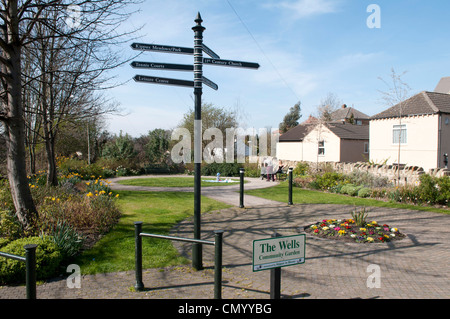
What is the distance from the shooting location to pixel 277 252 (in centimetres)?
364

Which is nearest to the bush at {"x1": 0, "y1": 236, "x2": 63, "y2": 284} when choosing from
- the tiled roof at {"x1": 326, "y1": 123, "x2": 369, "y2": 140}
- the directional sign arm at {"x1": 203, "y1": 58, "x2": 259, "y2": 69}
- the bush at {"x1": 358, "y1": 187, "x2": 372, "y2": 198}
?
the directional sign arm at {"x1": 203, "y1": 58, "x2": 259, "y2": 69}

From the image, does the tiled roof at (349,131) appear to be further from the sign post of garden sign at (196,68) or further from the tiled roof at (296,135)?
the sign post of garden sign at (196,68)

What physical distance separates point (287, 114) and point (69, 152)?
171 feet

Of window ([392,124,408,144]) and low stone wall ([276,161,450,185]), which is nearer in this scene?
low stone wall ([276,161,450,185])

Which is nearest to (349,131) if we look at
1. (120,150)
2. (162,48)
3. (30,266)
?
(120,150)

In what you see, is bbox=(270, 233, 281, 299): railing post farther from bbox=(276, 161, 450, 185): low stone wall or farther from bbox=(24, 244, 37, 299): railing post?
bbox=(276, 161, 450, 185): low stone wall

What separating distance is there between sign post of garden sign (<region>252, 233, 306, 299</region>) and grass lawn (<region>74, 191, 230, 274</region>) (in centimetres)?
265

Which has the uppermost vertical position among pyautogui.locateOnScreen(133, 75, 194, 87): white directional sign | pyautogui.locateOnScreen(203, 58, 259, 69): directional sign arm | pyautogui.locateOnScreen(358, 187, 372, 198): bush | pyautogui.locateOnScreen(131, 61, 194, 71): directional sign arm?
pyautogui.locateOnScreen(203, 58, 259, 69): directional sign arm

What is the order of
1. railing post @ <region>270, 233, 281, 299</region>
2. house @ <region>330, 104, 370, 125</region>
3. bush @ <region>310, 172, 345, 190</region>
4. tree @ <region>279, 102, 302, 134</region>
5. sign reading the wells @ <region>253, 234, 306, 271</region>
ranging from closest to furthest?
sign reading the wells @ <region>253, 234, 306, 271</region> → railing post @ <region>270, 233, 281, 299</region> → bush @ <region>310, 172, 345, 190</region> → house @ <region>330, 104, 370, 125</region> → tree @ <region>279, 102, 302, 134</region>

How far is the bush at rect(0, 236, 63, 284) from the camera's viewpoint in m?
4.90

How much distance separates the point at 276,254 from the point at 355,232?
466 centimetres

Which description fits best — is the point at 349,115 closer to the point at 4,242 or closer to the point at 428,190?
the point at 428,190

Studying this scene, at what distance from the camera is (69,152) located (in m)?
28.4

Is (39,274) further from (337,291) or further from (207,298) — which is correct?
(337,291)
